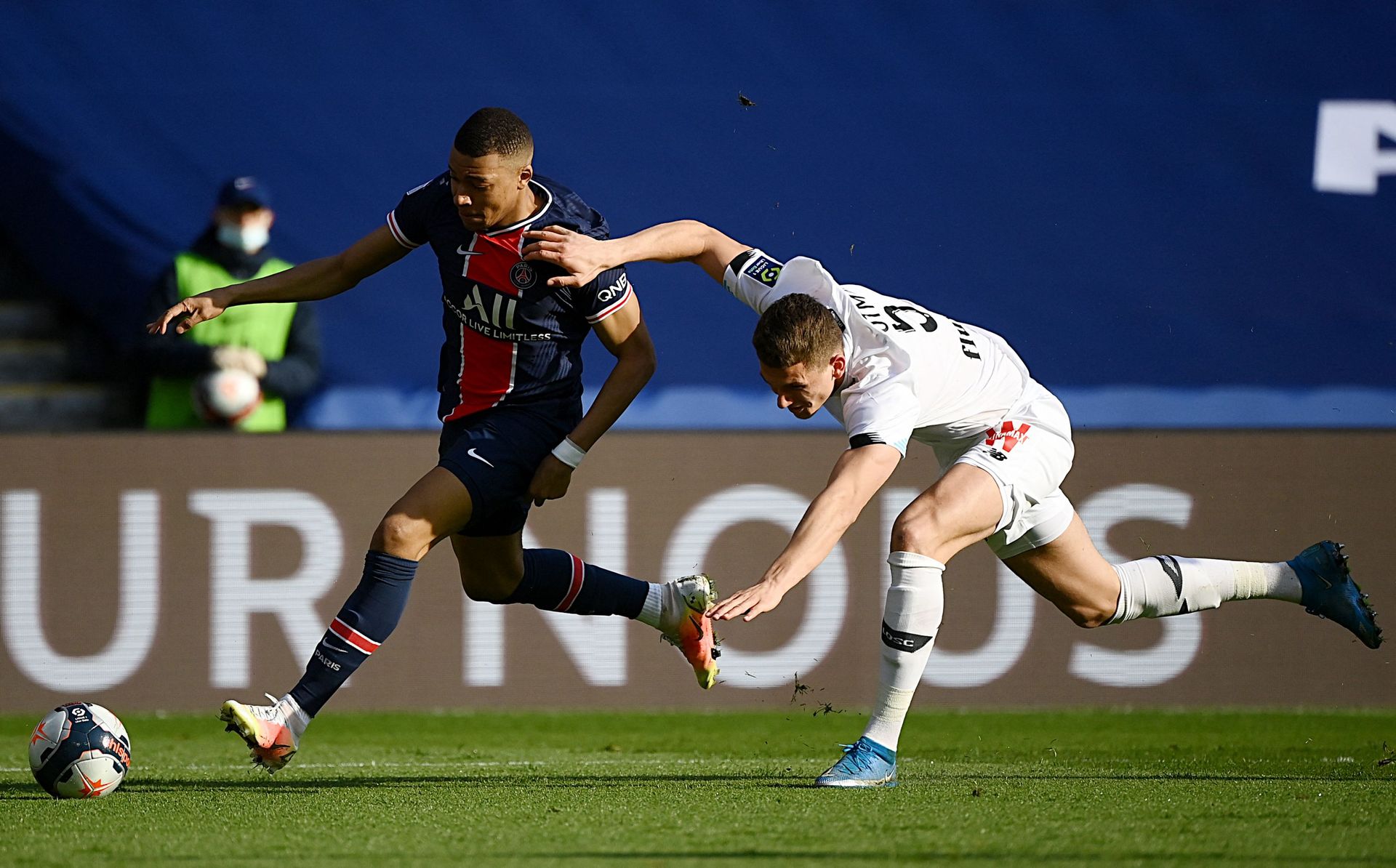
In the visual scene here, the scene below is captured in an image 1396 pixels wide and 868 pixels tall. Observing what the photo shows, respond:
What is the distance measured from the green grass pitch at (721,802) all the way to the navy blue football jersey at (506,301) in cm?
124

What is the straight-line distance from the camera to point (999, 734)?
7.01 metres

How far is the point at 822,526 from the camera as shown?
3971 millimetres

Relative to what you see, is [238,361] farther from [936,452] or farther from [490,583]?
[936,452]

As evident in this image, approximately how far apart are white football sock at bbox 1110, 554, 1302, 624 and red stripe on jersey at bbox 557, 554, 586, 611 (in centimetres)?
176

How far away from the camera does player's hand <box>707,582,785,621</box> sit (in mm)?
3539

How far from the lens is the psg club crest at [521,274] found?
4906 millimetres

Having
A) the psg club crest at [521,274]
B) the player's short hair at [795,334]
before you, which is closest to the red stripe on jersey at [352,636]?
the psg club crest at [521,274]

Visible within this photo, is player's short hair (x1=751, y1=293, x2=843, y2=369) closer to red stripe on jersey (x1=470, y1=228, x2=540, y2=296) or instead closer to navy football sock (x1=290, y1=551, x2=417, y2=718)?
red stripe on jersey (x1=470, y1=228, x2=540, y2=296)

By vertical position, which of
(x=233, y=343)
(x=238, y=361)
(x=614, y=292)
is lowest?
(x=614, y=292)

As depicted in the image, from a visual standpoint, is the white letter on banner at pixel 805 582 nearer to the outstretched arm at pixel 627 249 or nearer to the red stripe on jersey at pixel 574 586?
the red stripe on jersey at pixel 574 586

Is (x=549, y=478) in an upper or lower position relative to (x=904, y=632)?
upper

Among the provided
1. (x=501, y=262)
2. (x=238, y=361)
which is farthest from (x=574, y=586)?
(x=238, y=361)

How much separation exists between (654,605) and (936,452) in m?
1.16

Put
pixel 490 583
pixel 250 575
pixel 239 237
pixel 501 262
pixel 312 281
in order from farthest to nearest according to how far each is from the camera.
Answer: pixel 239 237 < pixel 250 575 < pixel 490 583 < pixel 312 281 < pixel 501 262
